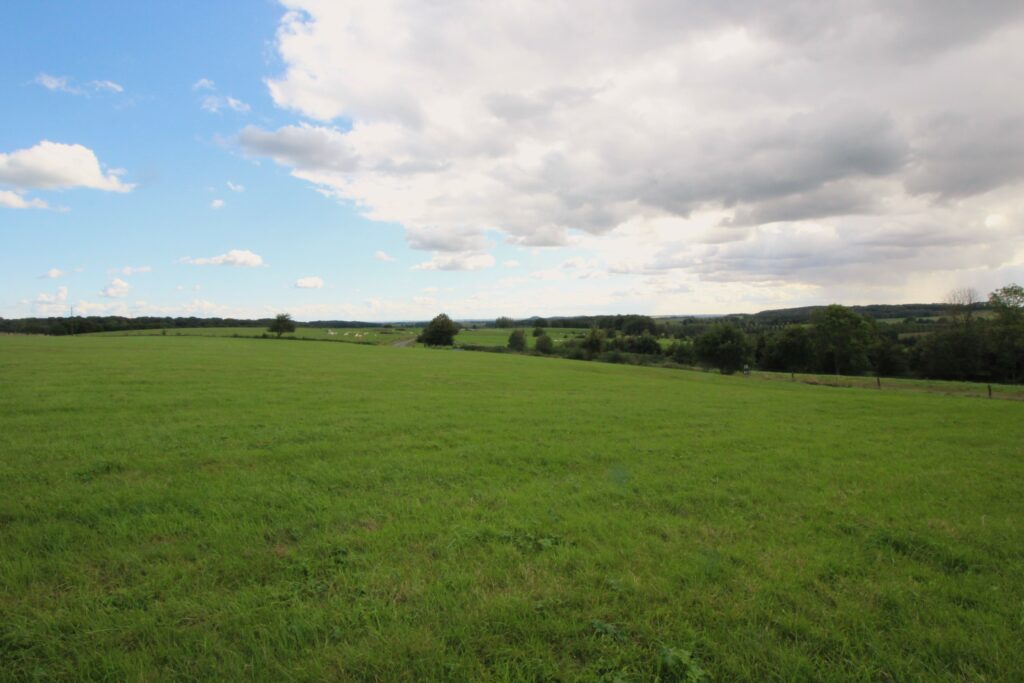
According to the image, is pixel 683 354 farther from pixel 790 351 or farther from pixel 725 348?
pixel 725 348

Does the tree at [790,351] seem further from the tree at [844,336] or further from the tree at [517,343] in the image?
the tree at [517,343]

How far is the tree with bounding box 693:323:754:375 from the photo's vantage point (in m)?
70.2

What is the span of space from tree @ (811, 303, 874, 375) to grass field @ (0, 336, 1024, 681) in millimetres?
65005

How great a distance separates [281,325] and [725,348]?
315ft

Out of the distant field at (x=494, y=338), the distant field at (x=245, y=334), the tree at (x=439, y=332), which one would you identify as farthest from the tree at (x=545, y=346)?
the distant field at (x=245, y=334)

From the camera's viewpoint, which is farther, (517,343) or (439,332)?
(439,332)

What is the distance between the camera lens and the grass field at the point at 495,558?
359 centimetres

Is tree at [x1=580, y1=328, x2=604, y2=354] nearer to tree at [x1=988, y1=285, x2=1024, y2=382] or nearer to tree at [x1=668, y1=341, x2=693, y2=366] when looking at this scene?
tree at [x1=668, y1=341, x2=693, y2=366]

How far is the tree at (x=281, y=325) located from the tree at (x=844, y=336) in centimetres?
10871

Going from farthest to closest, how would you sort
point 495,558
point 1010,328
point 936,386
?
point 1010,328 → point 936,386 → point 495,558

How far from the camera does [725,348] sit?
231 feet

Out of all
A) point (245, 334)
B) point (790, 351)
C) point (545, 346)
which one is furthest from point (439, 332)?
point (790, 351)

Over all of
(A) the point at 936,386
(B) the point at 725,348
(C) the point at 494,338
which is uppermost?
(C) the point at 494,338

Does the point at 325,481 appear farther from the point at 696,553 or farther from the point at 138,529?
the point at 696,553
